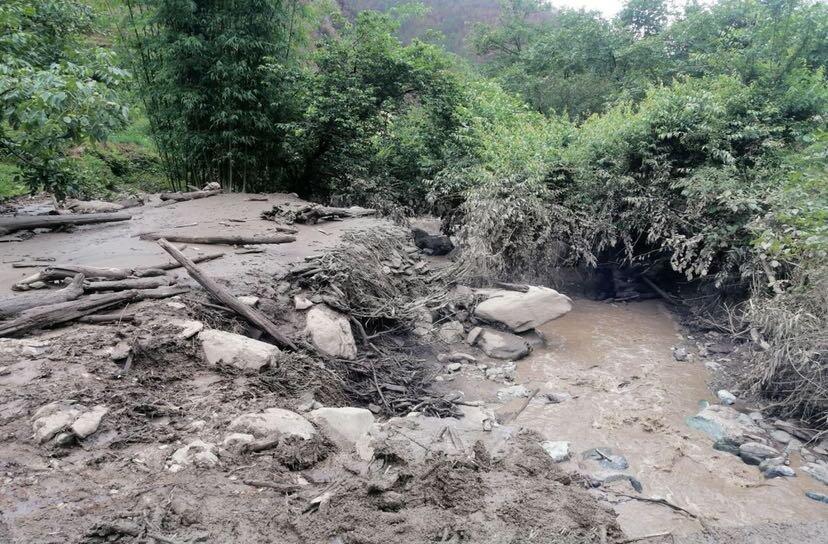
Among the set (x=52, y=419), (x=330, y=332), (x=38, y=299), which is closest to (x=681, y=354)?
(x=330, y=332)

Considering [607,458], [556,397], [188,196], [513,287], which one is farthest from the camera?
[188,196]

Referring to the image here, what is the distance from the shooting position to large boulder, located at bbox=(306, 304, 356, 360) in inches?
193

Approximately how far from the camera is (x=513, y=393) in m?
5.66

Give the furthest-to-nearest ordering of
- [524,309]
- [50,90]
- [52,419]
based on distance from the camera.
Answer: [524,309], [50,90], [52,419]

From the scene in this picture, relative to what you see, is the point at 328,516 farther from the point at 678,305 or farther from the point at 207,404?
the point at 678,305

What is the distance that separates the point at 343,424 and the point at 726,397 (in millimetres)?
4422

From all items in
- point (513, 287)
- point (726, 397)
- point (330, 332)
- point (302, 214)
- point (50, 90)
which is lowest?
point (726, 397)

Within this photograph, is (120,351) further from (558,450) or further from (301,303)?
(558,450)

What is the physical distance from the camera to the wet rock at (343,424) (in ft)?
11.0

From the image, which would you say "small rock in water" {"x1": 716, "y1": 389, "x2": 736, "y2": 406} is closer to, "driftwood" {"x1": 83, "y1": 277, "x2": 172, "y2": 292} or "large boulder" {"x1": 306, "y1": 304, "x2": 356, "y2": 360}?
"large boulder" {"x1": 306, "y1": 304, "x2": 356, "y2": 360}

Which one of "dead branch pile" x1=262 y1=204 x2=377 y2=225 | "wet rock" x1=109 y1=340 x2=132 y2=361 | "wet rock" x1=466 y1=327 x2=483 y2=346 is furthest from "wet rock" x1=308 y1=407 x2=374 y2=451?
"dead branch pile" x1=262 y1=204 x2=377 y2=225

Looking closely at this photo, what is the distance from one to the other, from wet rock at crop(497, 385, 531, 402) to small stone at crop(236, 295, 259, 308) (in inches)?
108

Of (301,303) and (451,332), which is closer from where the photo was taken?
(301,303)

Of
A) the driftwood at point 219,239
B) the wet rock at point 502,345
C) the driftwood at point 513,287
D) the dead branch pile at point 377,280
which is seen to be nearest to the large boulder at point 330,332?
the dead branch pile at point 377,280
